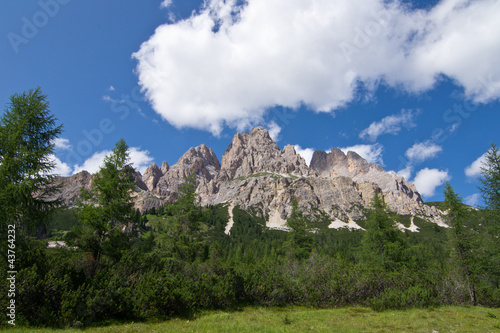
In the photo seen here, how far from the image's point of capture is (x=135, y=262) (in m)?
15.4

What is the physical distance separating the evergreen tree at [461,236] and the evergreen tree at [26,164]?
103 ft

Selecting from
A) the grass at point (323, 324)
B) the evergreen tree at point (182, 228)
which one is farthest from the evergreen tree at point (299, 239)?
the grass at point (323, 324)

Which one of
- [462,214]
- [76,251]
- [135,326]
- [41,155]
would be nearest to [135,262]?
[76,251]

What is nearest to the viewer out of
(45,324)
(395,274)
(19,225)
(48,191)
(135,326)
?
(45,324)

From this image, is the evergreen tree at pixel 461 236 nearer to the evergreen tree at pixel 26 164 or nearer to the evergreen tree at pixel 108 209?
the evergreen tree at pixel 108 209

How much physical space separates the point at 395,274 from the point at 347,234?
165873mm

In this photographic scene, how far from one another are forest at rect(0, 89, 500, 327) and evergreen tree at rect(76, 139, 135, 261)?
0.22 ft

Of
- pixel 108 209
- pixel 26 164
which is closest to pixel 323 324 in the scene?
pixel 108 209

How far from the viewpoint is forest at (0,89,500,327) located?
10.6 m

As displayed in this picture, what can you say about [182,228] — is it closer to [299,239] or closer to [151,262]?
[151,262]

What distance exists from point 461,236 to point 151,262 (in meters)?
26.7

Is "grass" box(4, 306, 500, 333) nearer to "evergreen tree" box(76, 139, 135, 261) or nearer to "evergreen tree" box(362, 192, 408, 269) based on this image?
"evergreen tree" box(76, 139, 135, 261)

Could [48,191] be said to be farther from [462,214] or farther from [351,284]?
[462,214]

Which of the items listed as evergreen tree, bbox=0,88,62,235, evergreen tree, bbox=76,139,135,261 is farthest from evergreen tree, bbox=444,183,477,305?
evergreen tree, bbox=0,88,62,235
